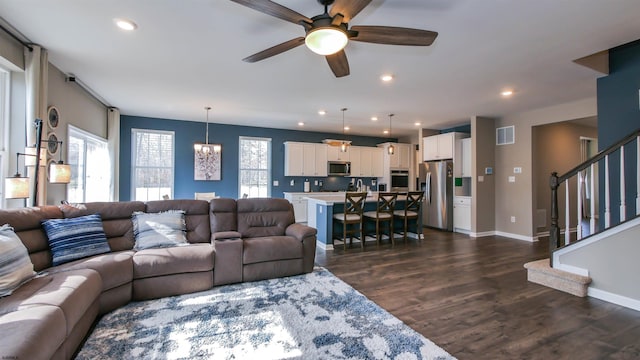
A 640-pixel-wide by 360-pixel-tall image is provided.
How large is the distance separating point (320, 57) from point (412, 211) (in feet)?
12.3

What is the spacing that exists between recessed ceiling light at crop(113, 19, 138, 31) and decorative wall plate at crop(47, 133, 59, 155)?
5.78 feet

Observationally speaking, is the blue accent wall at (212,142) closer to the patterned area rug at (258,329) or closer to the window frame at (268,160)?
the window frame at (268,160)

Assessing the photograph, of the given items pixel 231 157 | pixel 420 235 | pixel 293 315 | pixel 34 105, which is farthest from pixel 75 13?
pixel 420 235

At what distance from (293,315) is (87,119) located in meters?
4.60

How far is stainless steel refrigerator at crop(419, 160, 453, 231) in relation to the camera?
6.72 m

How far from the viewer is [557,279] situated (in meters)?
3.18

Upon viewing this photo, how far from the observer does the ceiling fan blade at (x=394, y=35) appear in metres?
2.00

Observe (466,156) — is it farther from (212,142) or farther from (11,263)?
(11,263)

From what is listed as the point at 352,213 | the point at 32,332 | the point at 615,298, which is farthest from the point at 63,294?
the point at 615,298

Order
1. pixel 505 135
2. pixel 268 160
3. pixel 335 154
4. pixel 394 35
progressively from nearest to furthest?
pixel 394 35
pixel 505 135
pixel 268 160
pixel 335 154

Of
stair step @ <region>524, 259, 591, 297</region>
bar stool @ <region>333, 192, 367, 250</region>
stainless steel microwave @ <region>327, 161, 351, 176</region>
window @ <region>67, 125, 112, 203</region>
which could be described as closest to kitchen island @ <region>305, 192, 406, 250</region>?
bar stool @ <region>333, 192, 367, 250</region>

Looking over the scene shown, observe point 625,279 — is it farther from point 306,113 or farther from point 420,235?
point 306,113

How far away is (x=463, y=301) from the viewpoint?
9.32 feet

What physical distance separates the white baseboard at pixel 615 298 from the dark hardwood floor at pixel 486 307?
77 millimetres
